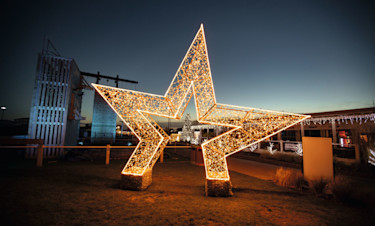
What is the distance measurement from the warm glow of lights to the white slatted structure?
8.45m

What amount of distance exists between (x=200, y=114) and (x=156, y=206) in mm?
2539

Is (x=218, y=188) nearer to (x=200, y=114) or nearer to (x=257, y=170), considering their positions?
(x=200, y=114)

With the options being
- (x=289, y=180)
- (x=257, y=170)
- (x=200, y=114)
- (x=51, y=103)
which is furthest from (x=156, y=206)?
(x=51, y=103)

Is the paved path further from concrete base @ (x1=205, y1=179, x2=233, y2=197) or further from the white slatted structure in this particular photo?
the white slatted structure

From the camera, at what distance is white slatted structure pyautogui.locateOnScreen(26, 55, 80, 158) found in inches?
410

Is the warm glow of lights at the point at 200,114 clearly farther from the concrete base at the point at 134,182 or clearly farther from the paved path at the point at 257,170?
the paved path at the point at 257,170

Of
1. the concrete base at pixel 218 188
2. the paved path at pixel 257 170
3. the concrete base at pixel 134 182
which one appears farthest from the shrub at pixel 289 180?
the concrete base at pixel 134 182

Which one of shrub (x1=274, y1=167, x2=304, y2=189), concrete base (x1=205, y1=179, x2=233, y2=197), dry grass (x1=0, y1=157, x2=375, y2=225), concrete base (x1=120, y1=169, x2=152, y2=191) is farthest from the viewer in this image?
shrub (x1=274, y1=167, x2=304, y2=189)

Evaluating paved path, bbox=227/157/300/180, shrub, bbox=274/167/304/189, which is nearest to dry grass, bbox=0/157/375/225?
shrub, bbox=274/167/304/189

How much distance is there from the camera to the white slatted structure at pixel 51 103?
34.1ft

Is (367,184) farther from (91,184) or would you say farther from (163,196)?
(91,184)

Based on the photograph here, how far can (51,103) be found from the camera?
Answer: 10.7m

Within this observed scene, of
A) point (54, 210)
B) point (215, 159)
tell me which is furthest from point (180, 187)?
point (54, 210)

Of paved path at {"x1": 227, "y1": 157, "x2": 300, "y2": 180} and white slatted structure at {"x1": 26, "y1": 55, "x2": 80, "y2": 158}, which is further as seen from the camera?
white slatted structure at {"x1": 26, "y1": 55, "x2": 80, "y2": 158}
